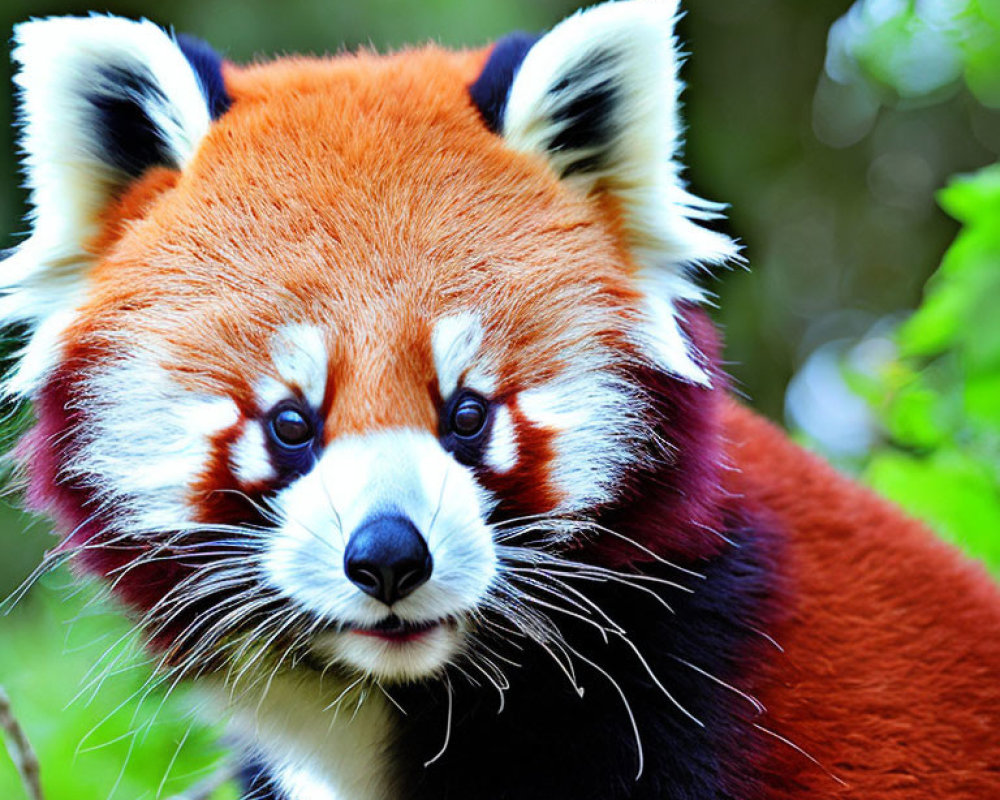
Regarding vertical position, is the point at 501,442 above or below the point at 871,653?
above

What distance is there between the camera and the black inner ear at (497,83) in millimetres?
2207

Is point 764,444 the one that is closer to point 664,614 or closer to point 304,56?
point 664,614

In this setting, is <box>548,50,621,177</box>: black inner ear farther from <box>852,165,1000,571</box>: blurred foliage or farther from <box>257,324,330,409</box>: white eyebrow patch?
<box>852,165,1000,571</box>: blurred foliage

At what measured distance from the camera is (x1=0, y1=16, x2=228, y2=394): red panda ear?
6.93ft

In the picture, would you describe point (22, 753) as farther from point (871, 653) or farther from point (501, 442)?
point (871, 653)

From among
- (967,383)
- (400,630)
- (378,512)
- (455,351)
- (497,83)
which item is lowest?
(967,383)

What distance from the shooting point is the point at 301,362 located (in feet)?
6.36

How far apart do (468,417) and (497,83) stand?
26.1 inches

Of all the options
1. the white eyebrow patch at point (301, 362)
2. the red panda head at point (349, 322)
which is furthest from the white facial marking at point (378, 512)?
the white eyebrow patch at point (301, 362)

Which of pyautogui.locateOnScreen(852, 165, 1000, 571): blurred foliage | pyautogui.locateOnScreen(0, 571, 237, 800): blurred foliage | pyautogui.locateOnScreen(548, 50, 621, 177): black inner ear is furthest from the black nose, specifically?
pyautogui.locateOnScreen(852, 165, 1000, 571): blurred foliage

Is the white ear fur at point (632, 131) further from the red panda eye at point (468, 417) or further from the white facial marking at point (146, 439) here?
the white facial marking at point (146, 439)

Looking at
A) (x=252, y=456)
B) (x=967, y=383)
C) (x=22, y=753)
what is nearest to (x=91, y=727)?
(x=22, y=753)

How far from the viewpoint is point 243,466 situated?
197 centimetres

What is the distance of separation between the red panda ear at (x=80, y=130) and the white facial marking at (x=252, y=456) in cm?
44
